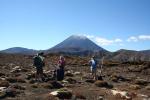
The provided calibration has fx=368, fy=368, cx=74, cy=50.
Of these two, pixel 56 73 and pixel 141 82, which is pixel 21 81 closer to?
pixel 56 73

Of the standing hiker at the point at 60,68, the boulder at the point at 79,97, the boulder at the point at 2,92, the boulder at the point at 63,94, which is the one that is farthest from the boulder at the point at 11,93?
the standing hiker at the point at 60,68

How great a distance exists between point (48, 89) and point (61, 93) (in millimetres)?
3787

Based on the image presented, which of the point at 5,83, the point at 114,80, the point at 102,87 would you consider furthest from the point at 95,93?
the point at 114,80

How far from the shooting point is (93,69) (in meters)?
32.5

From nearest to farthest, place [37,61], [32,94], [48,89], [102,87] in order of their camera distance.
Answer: [32,94]
[48,89]
[102,87]
[37,61]

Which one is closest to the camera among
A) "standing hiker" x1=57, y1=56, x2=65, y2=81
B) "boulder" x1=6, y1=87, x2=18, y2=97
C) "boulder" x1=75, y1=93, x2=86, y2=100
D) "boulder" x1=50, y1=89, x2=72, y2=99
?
"boulder" x1=50, y1=89, x2=72, y2=99

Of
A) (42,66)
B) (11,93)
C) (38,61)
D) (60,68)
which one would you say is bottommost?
(11,93)

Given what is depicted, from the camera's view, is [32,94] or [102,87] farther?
[102,87]

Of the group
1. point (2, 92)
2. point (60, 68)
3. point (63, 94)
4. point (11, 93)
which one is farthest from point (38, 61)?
point (63, 94)

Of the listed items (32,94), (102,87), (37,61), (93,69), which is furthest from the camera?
(93,69)

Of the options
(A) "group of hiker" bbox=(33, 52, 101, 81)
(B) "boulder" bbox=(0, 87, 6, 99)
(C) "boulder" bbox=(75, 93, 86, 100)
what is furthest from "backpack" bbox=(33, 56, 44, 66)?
(C) "boulder" bbox=(75, 93, 86, 100)

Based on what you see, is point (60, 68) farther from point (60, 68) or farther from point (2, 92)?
point (2, 92)

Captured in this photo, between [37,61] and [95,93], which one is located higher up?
[37,61]

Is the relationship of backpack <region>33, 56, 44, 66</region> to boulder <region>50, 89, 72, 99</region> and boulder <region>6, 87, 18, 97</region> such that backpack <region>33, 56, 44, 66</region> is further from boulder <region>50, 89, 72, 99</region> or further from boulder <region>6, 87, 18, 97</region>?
boulder <region>50, 89, 72, 99</region>
